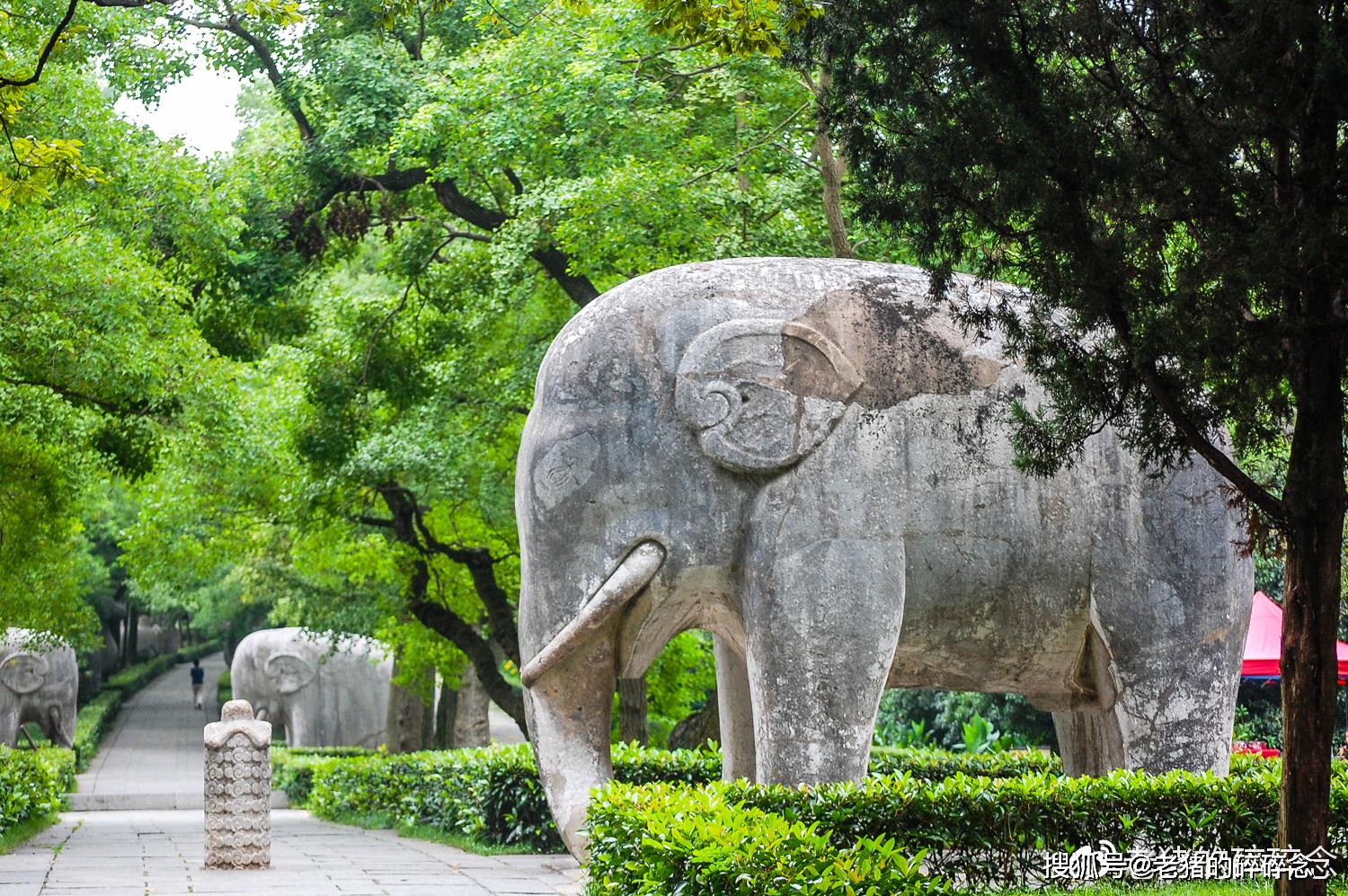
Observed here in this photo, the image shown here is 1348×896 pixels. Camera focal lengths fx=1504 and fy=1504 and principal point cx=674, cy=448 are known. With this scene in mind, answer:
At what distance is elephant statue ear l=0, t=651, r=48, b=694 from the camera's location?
944 inches

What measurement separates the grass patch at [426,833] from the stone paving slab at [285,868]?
0.50ft

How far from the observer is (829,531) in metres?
6.87

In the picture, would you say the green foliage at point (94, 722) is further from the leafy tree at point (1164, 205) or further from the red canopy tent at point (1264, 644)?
the leafy tree at point (1164, 205)

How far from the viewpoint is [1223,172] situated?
508 cm

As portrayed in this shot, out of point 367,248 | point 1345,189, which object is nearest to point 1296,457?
point 1345,189


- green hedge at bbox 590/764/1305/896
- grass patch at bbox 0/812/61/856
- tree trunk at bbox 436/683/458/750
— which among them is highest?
green hedge at bbox 590/764/1305/896

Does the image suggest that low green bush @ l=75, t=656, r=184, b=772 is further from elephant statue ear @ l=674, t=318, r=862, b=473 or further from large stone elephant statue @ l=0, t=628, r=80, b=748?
elephant statue ear @ l=674, t=318, r=862, b=473

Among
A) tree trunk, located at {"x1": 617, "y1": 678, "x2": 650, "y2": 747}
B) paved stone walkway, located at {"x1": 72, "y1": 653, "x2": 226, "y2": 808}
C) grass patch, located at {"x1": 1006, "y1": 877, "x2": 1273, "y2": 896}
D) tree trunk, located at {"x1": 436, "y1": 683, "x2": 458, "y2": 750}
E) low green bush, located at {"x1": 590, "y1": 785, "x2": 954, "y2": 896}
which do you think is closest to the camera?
low green bush, located at {"x1": 590, "y1": 785, "x2": 954, "y2": 896}

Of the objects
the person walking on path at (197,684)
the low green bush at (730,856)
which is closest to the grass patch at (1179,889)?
the low green bush at (730,856)

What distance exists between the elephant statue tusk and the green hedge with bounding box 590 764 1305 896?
718 mm

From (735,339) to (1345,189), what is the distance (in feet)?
9.42

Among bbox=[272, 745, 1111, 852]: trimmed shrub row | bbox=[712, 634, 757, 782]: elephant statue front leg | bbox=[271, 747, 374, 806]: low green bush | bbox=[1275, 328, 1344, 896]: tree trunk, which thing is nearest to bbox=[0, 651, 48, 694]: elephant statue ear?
bbox=[271, 747, 374, 806]: low green bush

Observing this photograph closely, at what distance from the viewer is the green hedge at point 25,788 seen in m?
13.8

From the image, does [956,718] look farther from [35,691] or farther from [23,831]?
[35,691]
